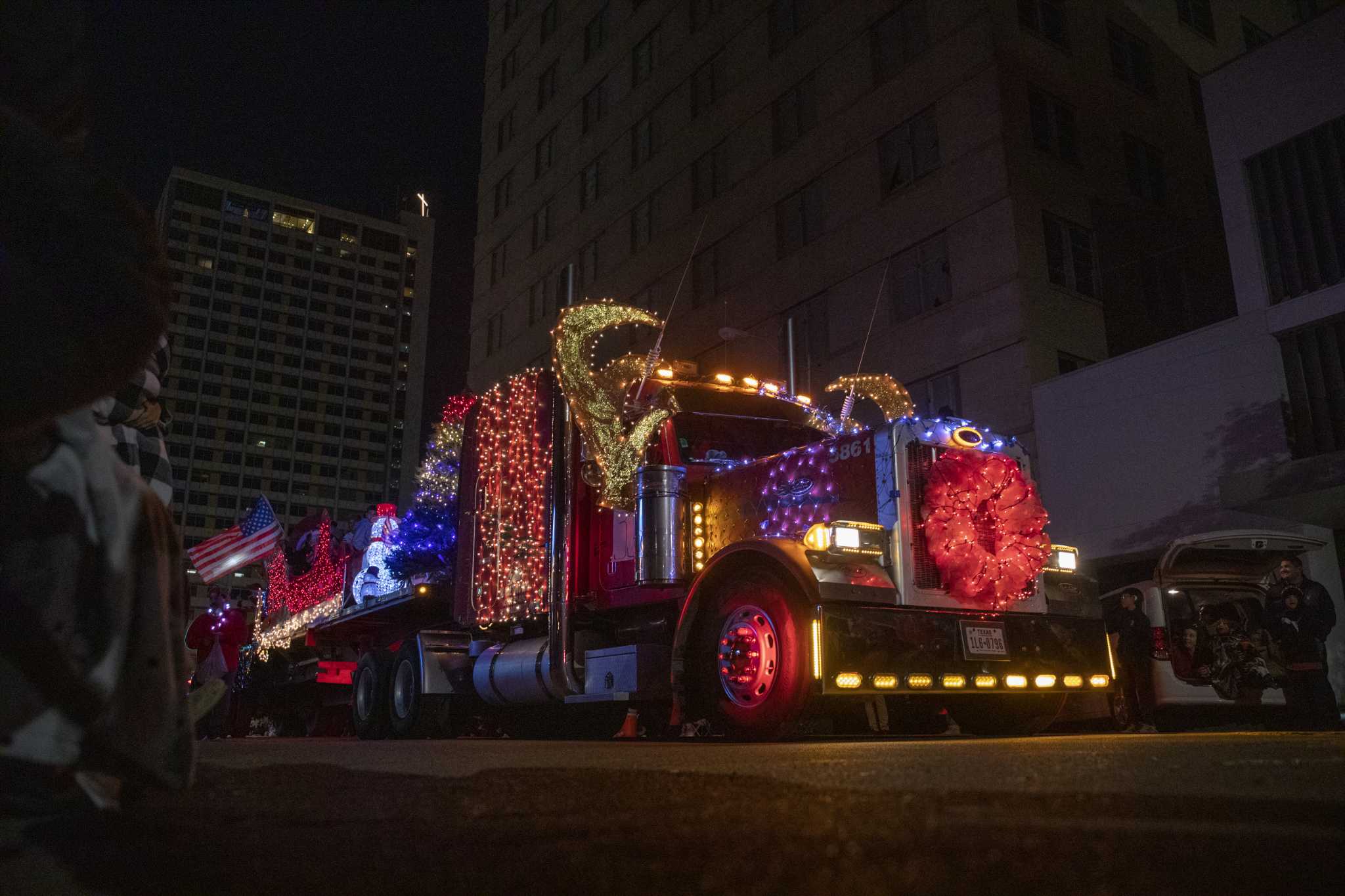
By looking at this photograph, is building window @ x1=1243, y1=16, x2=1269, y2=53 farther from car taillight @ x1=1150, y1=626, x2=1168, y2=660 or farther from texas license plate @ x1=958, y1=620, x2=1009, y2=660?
texas license plate @ x1=958, y1=620, x2=1009, y2=660

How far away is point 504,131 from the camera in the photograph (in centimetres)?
4197

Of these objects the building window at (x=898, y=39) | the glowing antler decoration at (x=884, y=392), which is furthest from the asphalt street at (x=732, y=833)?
the building window at (x=898, y=39)

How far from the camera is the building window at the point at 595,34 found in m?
35.8

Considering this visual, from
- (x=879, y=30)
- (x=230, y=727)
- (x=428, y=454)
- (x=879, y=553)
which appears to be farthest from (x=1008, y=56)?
(x=230, y=727)

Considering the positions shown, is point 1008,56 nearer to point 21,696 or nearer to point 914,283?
point 914,283

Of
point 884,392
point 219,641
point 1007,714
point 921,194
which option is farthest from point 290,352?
point 1007,714

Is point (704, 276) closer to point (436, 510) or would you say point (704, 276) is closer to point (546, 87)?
point (546, 87)

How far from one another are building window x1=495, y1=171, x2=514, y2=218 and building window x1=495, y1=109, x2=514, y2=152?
1417 millimetres

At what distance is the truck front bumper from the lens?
663 cm

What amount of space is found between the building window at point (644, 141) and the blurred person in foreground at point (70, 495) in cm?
3026

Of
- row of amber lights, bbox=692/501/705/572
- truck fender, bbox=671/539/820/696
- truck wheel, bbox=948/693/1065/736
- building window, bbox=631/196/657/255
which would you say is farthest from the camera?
building window, bbox=631/196/657/255

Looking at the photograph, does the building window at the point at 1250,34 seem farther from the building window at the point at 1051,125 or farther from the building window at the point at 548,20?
the building window at the point at 548,20

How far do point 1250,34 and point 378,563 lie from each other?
92.0ft

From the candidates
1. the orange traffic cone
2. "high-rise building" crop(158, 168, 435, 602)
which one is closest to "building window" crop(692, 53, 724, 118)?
the orange traffic cone
